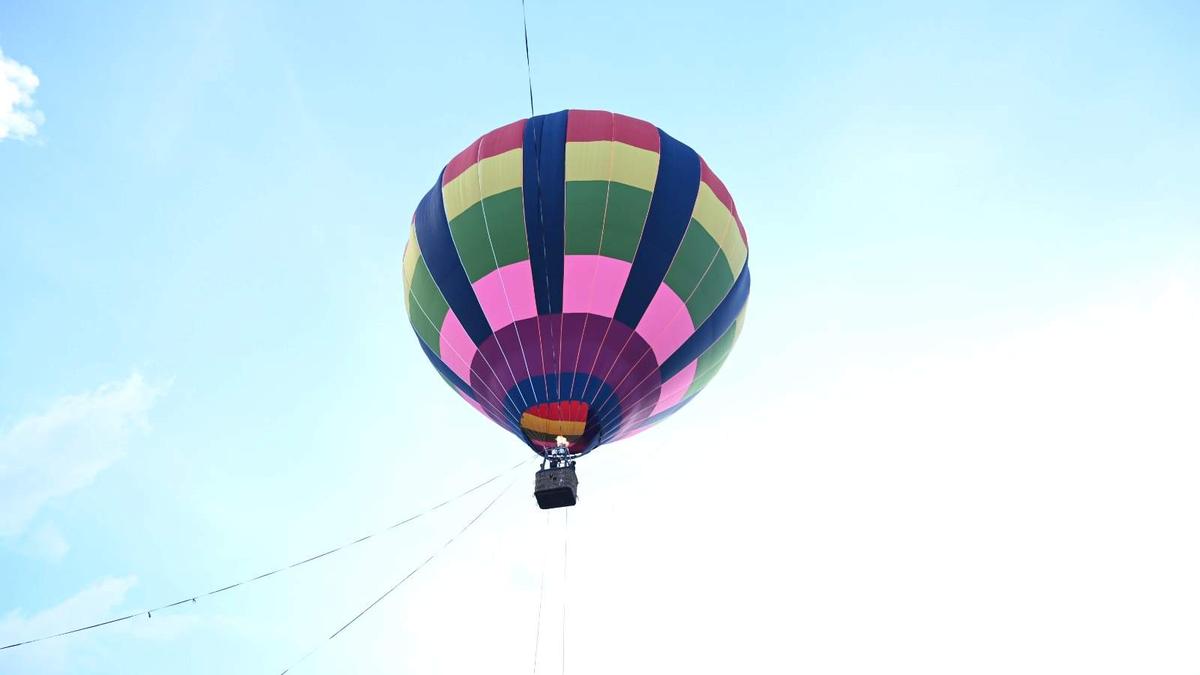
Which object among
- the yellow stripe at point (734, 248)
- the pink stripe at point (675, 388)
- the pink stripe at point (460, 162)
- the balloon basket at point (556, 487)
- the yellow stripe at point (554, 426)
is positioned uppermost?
the pink stripe at point (460, 162)

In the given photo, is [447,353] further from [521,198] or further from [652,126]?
[652,126]

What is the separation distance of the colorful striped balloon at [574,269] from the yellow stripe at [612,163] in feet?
0.06

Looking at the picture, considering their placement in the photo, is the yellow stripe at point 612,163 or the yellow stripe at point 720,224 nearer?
the yellow stripe at point 612,163

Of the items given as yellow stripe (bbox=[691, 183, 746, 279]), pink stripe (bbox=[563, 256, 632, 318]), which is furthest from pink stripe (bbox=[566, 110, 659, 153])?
pink stripe (bbox=[563, 256, 632, 318])

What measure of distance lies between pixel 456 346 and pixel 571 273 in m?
2.05

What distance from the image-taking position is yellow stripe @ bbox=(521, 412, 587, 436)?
382 inches

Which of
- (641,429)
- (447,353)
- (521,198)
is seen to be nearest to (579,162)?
(521,198)

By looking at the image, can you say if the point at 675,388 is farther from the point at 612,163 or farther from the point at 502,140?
the point at 502,140

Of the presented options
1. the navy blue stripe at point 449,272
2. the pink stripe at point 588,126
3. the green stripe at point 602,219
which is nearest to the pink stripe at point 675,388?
the green stripe at point 602,219

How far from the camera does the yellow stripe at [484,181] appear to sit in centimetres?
980

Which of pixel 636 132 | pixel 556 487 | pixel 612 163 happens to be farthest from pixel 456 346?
pixel 636 132

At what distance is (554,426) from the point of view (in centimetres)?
971

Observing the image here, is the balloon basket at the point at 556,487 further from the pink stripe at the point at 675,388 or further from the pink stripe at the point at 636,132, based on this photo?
the pink stripe at the point at 636,132

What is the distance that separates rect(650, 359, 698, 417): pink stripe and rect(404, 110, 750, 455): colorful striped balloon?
57 mm
